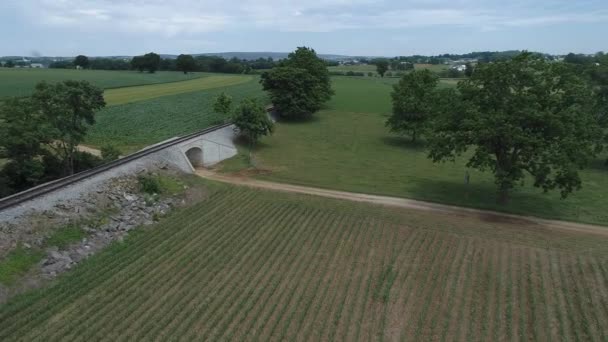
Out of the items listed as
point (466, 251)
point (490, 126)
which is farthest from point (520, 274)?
point (490, 126)

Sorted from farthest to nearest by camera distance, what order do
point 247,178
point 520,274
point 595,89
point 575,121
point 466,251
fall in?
1. point 595,89
2. point 247,178
3. point 575,121
4. point 466,251
5. point 520,274

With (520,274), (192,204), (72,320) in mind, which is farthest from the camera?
(192,204)

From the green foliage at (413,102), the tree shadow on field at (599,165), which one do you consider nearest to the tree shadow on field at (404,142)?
the green foliage at (413,102)

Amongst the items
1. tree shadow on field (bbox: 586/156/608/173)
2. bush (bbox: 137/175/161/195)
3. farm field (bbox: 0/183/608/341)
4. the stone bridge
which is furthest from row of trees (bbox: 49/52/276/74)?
farm field (bbox: 0/183/608/341)

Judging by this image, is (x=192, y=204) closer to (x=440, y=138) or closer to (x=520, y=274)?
(x=440, y=138)

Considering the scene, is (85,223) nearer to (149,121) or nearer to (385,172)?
(385,172)

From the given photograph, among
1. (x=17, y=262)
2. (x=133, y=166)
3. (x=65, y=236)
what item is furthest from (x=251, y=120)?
(x=17, y=262)
